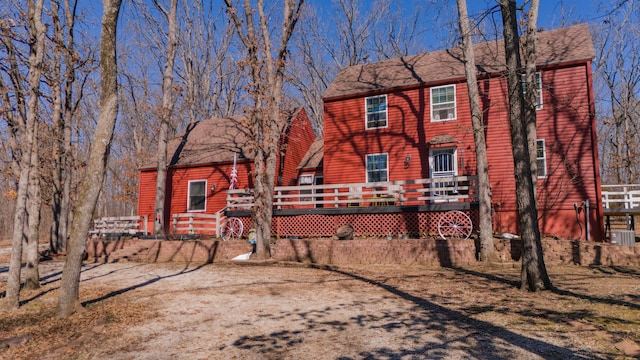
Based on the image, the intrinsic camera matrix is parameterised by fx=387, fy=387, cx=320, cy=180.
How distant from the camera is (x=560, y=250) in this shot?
10.5 m

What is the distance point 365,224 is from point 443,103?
595cm

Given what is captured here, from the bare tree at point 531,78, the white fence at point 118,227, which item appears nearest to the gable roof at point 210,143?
the white fence at point 118,227

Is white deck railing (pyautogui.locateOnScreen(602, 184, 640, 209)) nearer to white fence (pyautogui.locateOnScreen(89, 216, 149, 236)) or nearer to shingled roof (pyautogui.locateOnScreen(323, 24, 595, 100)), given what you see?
shingled roof (pyautogui.locateOnScreen(323, 24, 595, 100))

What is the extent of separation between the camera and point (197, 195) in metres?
19.4

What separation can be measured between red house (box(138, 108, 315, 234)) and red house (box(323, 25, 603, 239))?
3336 millimetres

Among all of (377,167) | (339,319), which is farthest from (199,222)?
(339,319)

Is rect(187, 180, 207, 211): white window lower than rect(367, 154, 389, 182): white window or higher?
lower

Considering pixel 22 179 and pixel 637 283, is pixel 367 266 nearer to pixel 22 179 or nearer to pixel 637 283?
pixel 637 283

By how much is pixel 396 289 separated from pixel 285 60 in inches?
351

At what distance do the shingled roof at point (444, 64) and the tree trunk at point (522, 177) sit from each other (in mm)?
6179

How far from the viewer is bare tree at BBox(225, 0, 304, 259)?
41.4 feet

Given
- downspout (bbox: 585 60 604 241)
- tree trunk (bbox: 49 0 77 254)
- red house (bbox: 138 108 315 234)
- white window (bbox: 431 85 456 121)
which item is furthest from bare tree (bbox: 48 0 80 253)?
downspout (bbox: 585 60 604 241)

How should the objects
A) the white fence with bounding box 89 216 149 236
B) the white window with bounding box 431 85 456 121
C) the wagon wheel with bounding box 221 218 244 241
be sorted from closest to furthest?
the wagon wheel with bounding box 221 218 244 241, the white window with bounding box 431 85 456 121, the white fence with bounding box 89 216 149 236

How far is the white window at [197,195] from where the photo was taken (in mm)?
19266
